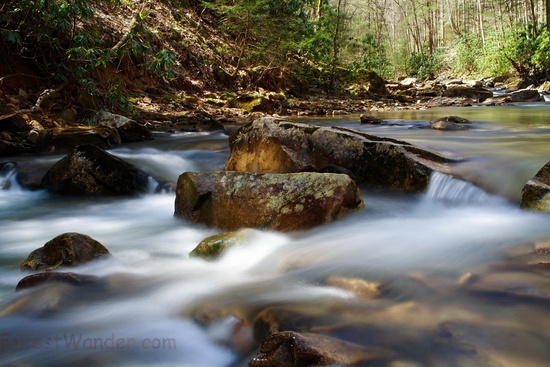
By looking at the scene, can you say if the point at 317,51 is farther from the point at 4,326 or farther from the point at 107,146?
the point at 4,326

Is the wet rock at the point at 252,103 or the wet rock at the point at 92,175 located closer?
the wet rock at the point at 92,175

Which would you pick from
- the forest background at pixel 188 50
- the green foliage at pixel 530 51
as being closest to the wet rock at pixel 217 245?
the forest background at pixel 188 50

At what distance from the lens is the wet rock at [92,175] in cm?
524

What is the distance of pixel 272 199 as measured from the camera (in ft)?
11.8

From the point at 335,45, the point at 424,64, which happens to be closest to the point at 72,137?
the point at 335,45

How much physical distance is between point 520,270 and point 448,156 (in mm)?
2649

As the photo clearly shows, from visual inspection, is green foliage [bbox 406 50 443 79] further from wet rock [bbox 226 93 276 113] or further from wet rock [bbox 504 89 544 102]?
wet rock [bbox 226 93 276 113]

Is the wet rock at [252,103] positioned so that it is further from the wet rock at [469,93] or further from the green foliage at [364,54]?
the wet rock at [469,93]

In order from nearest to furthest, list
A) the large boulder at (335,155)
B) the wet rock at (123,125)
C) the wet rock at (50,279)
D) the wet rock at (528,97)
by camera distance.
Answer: the wet rock at (50,279) < the large boulder at (335,155) < the wet rock at (123,125) < the wet rock at (528,97)

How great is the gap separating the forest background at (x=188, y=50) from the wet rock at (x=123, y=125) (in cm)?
31

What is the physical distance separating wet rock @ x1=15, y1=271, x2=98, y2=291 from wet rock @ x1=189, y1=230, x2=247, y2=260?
77 centimetres

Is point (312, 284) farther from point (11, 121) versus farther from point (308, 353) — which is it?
point (11, 121)

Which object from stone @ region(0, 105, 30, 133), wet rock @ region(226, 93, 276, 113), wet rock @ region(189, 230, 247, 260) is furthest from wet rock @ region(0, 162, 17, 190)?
wet rock @ region(226, 93, 276, 113)

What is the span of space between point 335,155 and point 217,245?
227 centimetres
